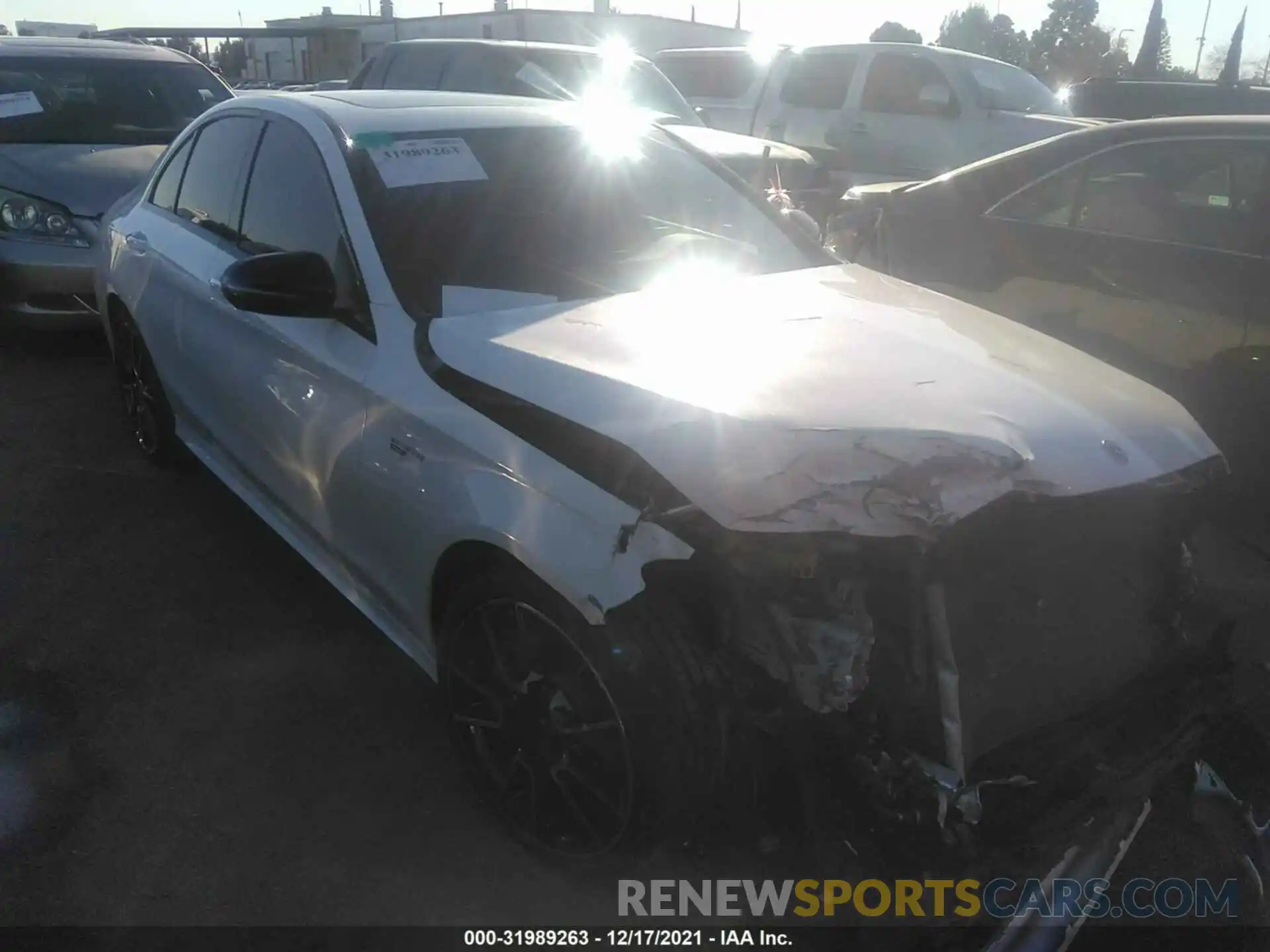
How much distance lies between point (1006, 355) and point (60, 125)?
652cm

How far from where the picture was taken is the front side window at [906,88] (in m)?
9.41

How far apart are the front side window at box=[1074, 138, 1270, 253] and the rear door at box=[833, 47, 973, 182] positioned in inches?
214

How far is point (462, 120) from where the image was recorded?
3240mm

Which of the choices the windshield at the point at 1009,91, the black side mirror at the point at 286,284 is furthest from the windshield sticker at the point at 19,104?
the windshield at the point at 1009,91

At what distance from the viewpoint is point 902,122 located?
31.6ft

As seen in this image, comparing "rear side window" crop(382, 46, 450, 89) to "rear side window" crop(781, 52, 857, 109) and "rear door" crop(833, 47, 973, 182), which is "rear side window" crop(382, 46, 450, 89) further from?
"rear door" crop(833, 47, 973, 182)

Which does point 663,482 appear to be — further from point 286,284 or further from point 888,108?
point 888,108

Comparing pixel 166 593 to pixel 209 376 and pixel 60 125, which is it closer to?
pixel 209 376

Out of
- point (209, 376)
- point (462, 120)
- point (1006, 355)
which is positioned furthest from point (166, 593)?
point (1006, 355)

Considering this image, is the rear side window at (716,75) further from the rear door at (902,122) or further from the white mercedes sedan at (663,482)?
the white mercedes sedan at (663,482)

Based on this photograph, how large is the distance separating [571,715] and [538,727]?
0.15 metres

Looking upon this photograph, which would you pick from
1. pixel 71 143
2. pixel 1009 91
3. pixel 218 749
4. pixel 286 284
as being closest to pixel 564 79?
pixel 71 143

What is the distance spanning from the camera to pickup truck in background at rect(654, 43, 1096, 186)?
9242mm

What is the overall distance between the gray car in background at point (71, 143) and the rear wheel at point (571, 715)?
4.74m
